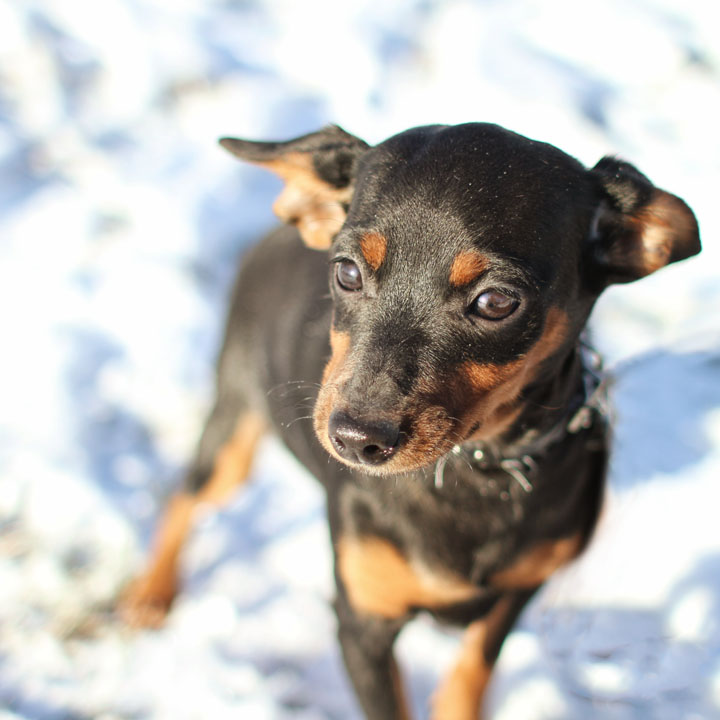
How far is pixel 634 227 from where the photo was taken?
2.49 m

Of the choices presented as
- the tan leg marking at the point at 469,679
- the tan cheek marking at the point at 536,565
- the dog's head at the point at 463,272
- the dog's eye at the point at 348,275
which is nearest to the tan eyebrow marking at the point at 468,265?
the dog's head at the point at 463,272

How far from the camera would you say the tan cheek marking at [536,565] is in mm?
2752

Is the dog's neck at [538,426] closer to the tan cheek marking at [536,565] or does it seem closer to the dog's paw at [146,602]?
the tan cheek marking at [536,565]

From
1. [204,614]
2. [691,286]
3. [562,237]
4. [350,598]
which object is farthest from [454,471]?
[691,286]

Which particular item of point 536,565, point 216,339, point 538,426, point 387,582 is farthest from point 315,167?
point 216,339

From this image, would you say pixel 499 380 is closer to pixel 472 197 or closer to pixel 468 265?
pixel 468 265

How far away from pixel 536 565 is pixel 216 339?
3.10 metres

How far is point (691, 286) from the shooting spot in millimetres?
4973

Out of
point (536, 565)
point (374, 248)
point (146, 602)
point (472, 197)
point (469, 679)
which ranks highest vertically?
point (472, 197)

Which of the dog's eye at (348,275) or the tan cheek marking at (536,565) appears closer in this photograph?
the dog's eye at (348,275)

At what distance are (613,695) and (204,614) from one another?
6.51ft

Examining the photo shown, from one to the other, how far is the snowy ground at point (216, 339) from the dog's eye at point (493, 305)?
60.6 inches

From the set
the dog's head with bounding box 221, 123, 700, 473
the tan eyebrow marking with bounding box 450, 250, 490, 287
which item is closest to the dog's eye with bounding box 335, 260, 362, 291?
the dog's head with bounding box 221, 123, 700, 473

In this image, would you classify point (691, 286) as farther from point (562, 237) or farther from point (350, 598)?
point (350, 598)
